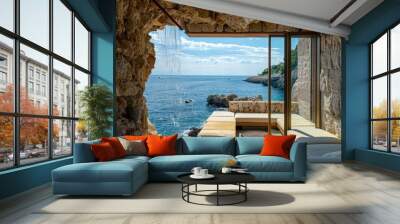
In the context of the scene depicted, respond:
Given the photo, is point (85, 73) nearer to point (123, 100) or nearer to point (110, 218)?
point (123, 100)

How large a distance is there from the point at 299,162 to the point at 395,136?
325cm

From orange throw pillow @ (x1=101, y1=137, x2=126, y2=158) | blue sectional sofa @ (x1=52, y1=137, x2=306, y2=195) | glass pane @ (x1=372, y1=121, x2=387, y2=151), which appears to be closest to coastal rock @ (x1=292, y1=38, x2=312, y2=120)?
glass pane @ (x1=372, y1=121, x2=387, y2=151)

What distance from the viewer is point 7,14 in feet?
18.0

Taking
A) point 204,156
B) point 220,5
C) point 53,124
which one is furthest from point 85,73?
point 204,156

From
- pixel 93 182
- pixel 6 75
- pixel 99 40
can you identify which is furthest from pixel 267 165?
pixel 99 40

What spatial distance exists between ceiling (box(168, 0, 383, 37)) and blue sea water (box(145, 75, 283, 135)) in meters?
10.7

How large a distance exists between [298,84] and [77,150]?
802cm

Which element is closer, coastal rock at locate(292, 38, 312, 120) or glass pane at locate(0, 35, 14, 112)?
glass pane at locate(0, 35, 14, 112)

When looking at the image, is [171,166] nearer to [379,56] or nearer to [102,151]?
[102,151]

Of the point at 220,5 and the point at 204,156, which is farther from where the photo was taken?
the point at 220,5

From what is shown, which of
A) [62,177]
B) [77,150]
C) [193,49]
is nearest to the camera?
[62,177]

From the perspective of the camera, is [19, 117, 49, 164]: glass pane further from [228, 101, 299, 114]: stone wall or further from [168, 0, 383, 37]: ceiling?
[228, 101, 299, 114]: stone wall

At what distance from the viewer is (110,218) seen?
418cm

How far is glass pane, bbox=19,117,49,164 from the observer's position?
6008 millimetres
